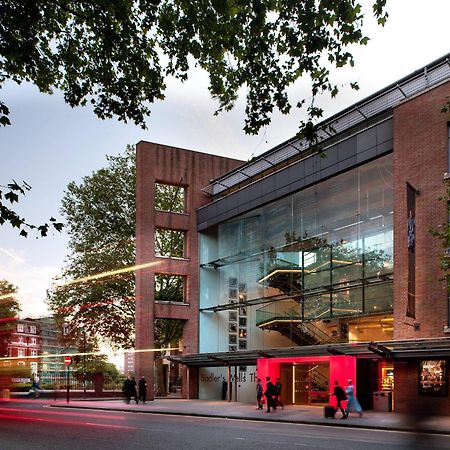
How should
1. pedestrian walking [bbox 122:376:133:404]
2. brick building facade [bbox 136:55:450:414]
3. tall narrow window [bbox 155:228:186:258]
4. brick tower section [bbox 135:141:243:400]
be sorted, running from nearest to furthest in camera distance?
1. brick building facade [bbox 136:55:450:414]
2. pedestrian walking [bbox 122:376:133:404]
3. brick tower section [bbox 135:141:243:400]
4. tall narrow window [bbox 155:228:186:258]

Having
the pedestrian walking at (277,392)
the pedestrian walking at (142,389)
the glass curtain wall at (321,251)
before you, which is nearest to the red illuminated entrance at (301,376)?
the pedestrian walking at (277,392)

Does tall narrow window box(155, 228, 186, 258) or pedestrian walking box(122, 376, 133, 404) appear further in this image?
tall narrow window box(155, 228, 186, 258)

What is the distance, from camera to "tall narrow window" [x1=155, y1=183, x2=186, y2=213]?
49.8m

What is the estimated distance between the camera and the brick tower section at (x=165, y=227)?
40.5 meters

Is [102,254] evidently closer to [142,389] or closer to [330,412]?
[142,389]

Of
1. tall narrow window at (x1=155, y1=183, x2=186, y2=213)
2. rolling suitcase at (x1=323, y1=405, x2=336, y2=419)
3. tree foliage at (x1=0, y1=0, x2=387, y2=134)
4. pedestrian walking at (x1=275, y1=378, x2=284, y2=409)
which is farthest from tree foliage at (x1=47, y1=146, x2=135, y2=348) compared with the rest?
tree foliage at (x1=0, y1=0, x2=387, y2=134)

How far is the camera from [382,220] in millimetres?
29219

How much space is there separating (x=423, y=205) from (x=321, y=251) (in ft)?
22.3

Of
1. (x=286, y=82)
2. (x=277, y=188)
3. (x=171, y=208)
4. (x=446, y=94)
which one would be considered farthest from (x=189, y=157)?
(x=286, y=82)

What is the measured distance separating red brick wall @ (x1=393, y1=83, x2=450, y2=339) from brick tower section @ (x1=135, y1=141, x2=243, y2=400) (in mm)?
17640

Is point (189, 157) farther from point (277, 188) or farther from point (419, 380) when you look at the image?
point (419, 380)

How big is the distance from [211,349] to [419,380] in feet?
58.7

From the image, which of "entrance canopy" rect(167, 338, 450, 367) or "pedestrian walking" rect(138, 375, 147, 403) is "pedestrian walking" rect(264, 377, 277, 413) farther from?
"pedestrian walking" rect(138, 375, 147, 403)

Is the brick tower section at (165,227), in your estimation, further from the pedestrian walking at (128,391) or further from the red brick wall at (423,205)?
the red brick wall at (423,205)
